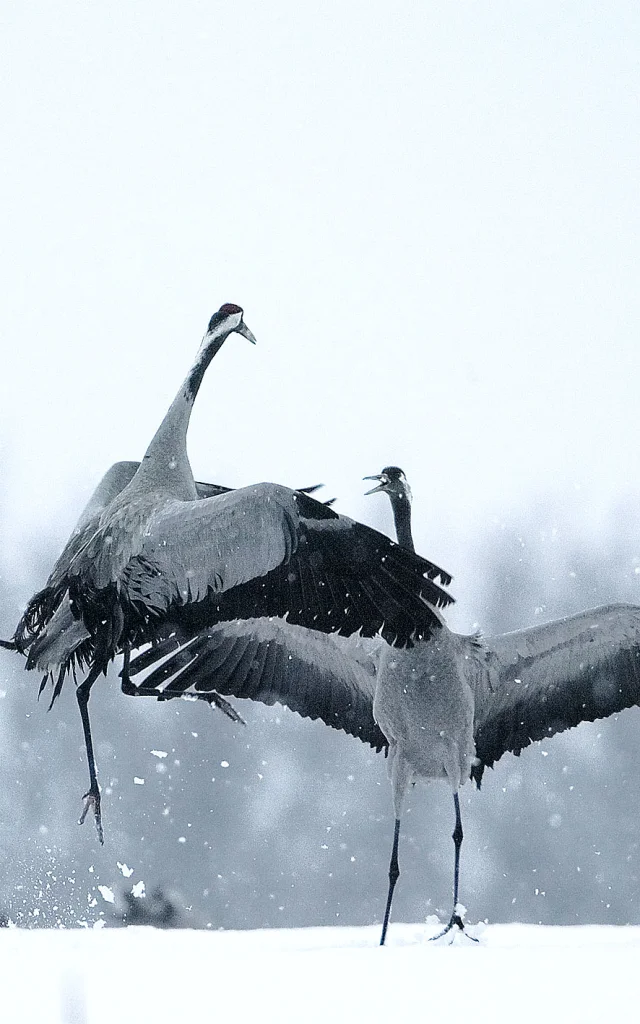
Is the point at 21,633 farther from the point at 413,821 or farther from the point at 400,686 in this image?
the point at 413,821

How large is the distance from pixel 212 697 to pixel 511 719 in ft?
6.84

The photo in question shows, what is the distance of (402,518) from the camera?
756 centimetres

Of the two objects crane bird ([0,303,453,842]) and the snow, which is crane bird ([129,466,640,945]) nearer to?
crane bird ([0,303,453,842])

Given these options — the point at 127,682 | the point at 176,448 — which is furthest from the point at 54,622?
the point at 176,448

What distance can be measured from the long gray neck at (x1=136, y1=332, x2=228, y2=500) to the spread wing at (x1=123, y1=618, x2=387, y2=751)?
1.32 m

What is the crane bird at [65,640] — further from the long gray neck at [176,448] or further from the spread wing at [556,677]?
the spread wing at [556,677]

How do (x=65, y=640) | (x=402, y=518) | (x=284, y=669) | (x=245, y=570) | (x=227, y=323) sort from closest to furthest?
1. (x=245, y=570)
2. (x=65, y=640)
3. (x=227, y=323)
4. (x=402, y=518)
5. (x=284, y=669)

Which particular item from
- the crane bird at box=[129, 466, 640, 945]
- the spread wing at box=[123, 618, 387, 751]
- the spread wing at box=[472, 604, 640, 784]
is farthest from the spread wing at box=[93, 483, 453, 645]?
the spread wing at box=[472, 604, 640, 784]

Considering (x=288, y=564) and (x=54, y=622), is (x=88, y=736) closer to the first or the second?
(x=54, y=622)

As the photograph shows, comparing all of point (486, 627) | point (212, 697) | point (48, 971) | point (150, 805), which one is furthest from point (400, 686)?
point (150, 805)

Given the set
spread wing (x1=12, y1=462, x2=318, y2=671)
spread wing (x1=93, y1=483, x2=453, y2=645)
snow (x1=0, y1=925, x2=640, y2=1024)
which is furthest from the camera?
spread wing (x1=12, y1=462, x2=318, y2=671)

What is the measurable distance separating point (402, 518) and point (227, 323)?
1483mm

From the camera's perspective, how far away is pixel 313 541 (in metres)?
5.65

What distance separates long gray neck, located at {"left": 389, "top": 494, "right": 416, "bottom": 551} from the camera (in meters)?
7.53
